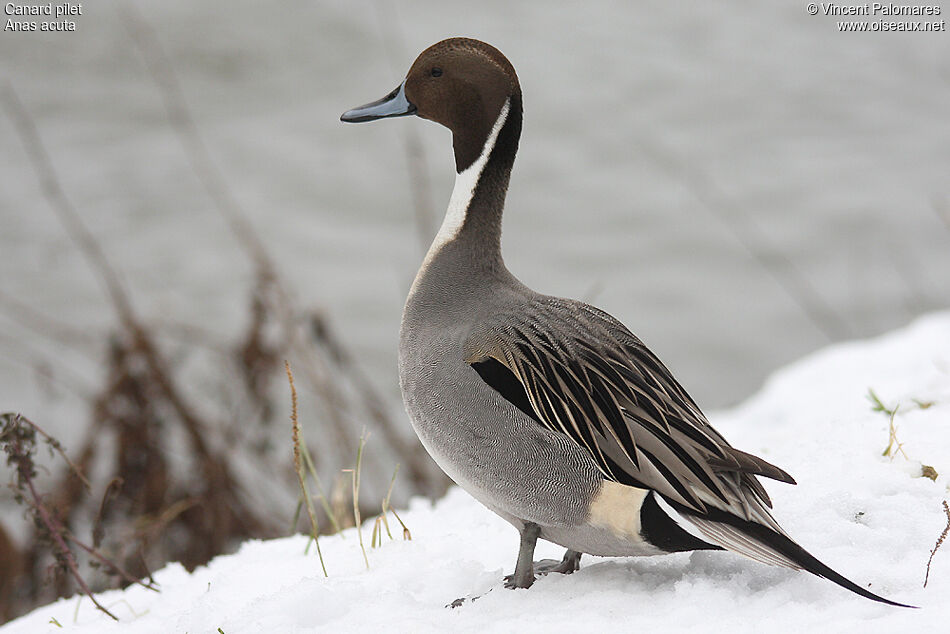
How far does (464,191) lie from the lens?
9.28 ft

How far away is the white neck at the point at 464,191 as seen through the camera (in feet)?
9.18

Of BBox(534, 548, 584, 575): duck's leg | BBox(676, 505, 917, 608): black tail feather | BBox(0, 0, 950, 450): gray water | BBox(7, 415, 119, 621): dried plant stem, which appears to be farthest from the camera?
BBox(0, 0, 950, 450): gray water

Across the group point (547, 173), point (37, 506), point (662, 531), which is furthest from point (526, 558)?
point (547, 173)

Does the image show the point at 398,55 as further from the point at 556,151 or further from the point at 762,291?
the point at 762,291

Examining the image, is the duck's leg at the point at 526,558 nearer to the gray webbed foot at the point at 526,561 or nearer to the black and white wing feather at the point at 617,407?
the gray webbed foot at the point at 526,561

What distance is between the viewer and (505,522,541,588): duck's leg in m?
2.55

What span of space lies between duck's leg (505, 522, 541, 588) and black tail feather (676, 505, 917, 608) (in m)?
0.39

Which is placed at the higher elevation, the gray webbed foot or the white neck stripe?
the white neck stripe

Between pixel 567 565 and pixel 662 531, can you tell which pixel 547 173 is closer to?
pixel 567 565

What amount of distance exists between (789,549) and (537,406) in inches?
Answer: 24.7

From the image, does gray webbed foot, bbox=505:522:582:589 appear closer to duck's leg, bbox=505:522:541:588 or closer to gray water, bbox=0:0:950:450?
duck's leg, bbox=505:522:541:588

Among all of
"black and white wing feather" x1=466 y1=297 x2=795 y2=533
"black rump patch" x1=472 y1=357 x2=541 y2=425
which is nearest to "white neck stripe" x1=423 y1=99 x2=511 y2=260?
"black and white wing feather" x1=466 y1=297 x2=795 y2=533

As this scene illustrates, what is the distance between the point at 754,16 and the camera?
38.3 feet

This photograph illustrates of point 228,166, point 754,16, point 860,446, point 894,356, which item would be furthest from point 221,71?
point 860,446
